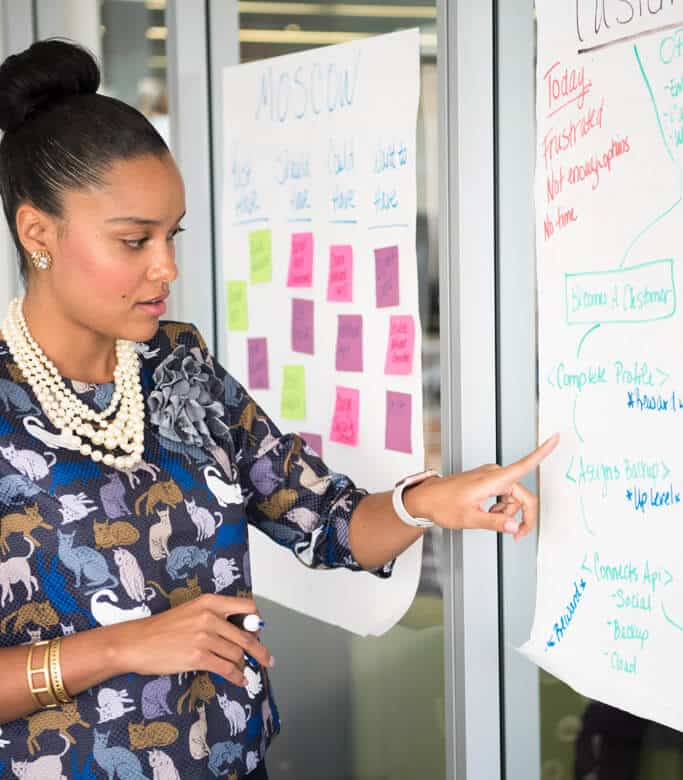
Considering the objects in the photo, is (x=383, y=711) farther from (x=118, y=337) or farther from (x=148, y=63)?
(x=148, y=63)

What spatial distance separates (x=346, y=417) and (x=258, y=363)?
1.18 ft

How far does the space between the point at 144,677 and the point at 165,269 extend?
1.71ft

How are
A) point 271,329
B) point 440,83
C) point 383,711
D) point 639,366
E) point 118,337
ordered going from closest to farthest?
1. point 639,366
2. point 118,337
3. point 440,83
4. point 383,711
5. point 271,329

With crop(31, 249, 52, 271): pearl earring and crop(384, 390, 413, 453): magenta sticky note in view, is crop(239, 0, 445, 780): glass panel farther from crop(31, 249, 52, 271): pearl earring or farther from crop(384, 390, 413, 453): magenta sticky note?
crop(31, 249, 52, 271): pearl earring

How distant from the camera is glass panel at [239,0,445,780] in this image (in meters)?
1.76

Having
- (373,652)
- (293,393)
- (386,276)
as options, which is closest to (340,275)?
(386,276)

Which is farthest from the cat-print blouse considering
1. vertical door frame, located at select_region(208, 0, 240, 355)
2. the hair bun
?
vertical door frame, located at select_region(208, 0, 240, 355)

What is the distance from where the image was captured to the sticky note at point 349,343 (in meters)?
1.94

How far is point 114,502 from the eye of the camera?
1.47 metres

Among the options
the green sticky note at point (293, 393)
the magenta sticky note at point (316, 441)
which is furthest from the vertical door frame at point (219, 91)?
the magenta sticky note at point (316, 441)

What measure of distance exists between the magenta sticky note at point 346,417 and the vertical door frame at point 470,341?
0.30 metres

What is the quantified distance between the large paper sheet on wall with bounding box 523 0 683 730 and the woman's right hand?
45 centimetres

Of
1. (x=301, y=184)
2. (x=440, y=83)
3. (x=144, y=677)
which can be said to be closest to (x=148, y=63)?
(x=301, y=184)

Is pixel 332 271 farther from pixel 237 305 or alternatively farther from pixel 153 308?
pixel 153 308
